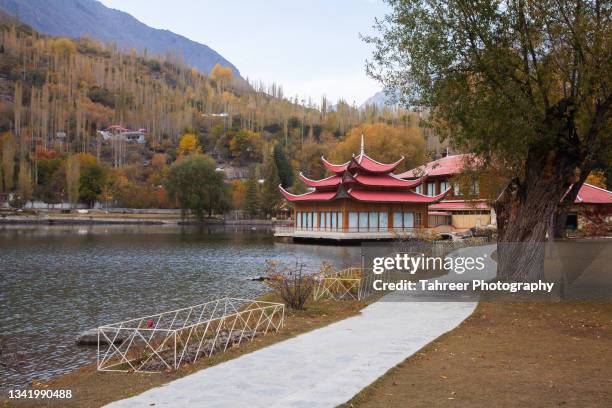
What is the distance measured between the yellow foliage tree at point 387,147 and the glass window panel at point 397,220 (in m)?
22.8

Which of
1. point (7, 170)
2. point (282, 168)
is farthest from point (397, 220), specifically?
point (7, 170)

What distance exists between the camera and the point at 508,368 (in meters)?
8.88

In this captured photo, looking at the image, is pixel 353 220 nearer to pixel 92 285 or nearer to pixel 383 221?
pixel 383 221

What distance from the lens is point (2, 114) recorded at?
143375 millimetres

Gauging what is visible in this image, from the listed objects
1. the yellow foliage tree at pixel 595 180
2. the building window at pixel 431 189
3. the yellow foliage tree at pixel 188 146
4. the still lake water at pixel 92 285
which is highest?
the yellow foliage tree at pixel 188 146

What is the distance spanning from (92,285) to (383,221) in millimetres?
32810

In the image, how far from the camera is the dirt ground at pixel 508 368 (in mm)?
7316

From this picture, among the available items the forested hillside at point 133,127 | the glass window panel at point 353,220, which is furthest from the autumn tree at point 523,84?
the forested hillside at point 133,127

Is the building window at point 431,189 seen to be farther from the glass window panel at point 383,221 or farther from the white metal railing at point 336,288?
the white metal railing at point 336,288

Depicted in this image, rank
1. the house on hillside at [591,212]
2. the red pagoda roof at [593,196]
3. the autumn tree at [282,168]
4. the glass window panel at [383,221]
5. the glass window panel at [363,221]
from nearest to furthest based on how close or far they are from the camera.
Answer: the house on hillside at [591,212], the red pagoda roof at [593,196], the glass window panel at [363,221], the glass window panel at [383,221], the autumn tree at [282,168]

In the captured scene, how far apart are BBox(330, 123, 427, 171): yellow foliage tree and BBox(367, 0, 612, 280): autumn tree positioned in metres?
58.6

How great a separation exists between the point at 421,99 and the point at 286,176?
93.9 meters

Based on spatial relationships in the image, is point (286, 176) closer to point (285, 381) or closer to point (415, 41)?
point (415, 41)

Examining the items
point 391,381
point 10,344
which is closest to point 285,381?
point 391,381
